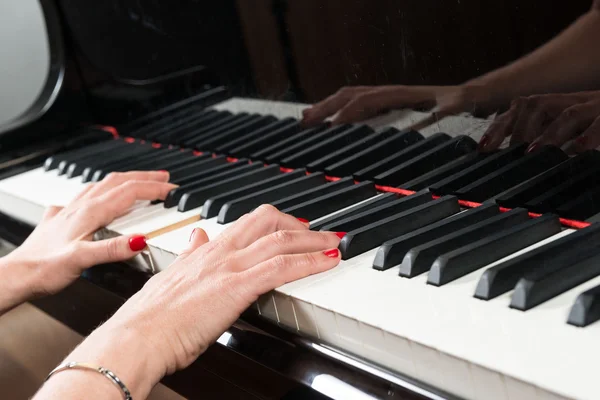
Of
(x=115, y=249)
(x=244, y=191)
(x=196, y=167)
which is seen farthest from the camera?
(x=196, y=167)

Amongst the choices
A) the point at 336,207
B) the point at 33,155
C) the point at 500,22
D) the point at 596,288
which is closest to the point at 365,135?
the point at 336,207

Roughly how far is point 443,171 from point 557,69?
0.85 ft

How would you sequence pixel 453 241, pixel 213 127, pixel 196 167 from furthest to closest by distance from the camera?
pixel 213 127 → pixel 196 167 → pixel 453 241

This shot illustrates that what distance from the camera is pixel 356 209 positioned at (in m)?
1.18

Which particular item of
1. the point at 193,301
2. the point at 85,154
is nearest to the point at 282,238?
the point at 193,301

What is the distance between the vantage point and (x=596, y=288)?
0.74m

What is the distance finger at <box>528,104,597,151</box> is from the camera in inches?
36.6

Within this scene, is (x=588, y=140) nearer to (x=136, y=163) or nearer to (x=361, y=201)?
(x=361, y=201)

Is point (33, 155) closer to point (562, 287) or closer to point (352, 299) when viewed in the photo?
point (352, 299)

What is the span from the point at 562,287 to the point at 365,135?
0.57 metres

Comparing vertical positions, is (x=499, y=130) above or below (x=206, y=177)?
above

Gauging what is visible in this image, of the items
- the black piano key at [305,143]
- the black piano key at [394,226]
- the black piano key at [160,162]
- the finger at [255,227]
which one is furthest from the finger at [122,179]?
the black piano key at [394,226]

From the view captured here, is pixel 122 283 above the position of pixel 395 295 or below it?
below

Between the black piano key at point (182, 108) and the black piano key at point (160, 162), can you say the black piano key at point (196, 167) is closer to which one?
the black piano key at point (160, 162)
